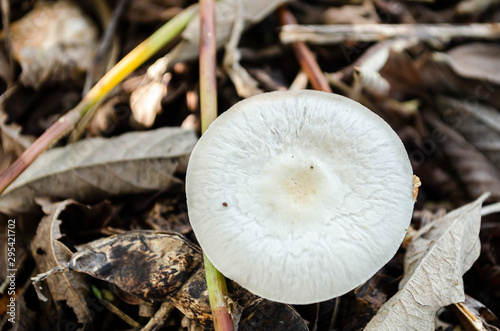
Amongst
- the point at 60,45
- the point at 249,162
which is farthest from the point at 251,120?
the point at 60,45

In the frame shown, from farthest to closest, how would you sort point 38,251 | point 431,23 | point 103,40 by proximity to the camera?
point 431,23, point 103,40, point 38,251

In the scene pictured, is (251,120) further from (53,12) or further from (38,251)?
(53,12)

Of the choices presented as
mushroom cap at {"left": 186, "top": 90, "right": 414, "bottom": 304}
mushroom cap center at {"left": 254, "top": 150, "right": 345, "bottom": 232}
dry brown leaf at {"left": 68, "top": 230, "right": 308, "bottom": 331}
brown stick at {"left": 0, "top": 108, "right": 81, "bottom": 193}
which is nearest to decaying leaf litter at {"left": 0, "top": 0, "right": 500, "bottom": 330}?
dry brown leaf at {"left": 68, "top": 230, "right": 308, "bottom": 331}

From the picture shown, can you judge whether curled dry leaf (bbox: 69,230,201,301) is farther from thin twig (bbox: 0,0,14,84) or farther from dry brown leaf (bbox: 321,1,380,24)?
dry brown leaf (bbox: 321,1,380,24)

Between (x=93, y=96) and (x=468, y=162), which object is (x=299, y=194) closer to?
(x=93, y=96)

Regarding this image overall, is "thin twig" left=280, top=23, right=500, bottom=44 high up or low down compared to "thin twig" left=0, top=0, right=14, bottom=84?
down
